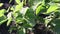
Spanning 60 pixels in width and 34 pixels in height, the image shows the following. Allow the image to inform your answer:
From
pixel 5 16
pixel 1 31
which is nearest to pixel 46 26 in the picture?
pixel 5 16

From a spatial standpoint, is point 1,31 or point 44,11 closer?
point 44,11

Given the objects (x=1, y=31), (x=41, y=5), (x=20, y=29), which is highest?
(x=41, y=5)

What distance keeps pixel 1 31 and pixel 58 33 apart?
0.54 metres

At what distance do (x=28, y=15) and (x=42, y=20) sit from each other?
6cm

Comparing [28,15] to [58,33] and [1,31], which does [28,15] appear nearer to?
[58,33]

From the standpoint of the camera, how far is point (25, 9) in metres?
0.66

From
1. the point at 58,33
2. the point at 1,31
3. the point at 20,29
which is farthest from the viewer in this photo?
the point at 1,31

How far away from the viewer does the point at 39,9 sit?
648 millimetres

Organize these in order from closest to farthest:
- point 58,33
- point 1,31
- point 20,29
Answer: point 58,33, point 20,29, point 1,31

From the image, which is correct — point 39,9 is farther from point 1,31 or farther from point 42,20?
point 1,31

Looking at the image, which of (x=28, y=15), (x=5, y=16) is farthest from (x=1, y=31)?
(x=28, y=15)

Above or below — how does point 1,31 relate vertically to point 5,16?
below

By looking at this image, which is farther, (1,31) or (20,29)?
(1,31)

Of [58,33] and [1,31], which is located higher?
[58,33]
